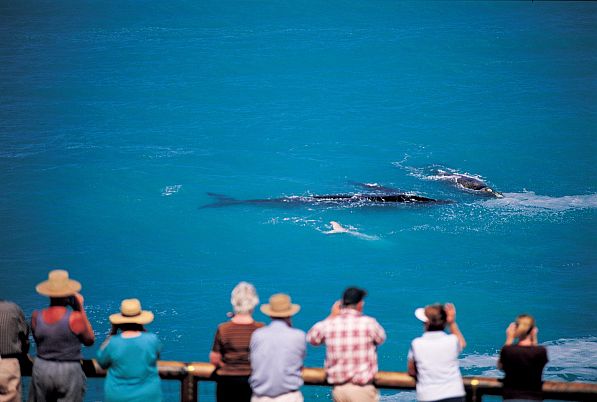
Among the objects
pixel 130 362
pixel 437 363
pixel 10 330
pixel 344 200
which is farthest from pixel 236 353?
pixel 344 200

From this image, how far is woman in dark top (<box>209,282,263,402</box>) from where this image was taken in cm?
722

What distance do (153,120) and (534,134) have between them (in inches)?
345

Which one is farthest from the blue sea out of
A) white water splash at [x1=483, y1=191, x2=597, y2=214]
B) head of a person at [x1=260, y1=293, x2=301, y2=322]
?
head of a person at [x1=260, y1=293, x2=301, y2=322]

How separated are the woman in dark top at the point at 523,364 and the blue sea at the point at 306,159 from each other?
631 cm

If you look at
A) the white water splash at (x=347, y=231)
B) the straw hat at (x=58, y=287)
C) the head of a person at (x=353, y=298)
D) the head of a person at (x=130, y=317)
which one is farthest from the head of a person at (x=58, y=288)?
the white water splash at (x=347, y=231)

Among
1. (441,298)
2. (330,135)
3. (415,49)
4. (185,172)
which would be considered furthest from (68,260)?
(415,49)

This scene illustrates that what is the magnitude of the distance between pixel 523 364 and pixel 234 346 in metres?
2.03

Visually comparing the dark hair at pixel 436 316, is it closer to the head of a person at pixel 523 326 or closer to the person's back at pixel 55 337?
the head of a person at pixel 523 326

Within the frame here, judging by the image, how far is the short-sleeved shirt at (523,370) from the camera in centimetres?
699

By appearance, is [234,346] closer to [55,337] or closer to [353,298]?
[353,298]

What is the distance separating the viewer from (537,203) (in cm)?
1953

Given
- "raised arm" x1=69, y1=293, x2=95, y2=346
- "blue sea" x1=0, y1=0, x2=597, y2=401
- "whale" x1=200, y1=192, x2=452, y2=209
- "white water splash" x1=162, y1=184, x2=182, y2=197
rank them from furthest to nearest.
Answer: "white water splash" x1=162, y1=184, x2=182, y2=197 → "whale" x1=200, y1=192, x2=452, y2=209 → "blue sea" x1=0, y1=0, x2=597, y2=401 → "raised arm" x1=69, y1=293, x2=95, y2=346

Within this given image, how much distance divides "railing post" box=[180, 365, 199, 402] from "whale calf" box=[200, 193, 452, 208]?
1195 cm

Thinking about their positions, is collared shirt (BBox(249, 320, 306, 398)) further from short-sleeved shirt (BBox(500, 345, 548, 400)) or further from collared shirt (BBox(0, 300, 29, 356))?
collared shirt (BBox(0, 300, 29, 356))
